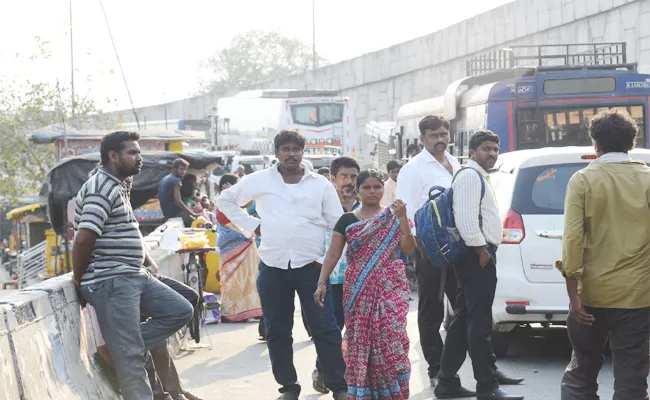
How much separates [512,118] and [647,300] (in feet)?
35.7

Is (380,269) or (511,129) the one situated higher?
(511,129)

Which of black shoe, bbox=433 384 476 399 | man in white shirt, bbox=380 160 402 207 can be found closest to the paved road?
black shoe, bbox=433 384 476 399

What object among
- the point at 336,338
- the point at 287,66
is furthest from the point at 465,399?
the point at 287,66

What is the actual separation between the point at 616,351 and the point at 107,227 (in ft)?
8.99

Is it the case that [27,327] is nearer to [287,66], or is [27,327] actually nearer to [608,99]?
[608,99]

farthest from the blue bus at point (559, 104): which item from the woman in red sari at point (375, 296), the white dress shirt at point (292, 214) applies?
Result: the woman in red sari at point (375, 296)

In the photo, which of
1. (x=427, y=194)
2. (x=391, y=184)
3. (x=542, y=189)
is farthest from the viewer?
(x=391, y=184)

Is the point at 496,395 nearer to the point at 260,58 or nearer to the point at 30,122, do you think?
the point at 30,122

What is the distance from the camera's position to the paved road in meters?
8.05

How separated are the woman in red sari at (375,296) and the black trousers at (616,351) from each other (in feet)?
3.88

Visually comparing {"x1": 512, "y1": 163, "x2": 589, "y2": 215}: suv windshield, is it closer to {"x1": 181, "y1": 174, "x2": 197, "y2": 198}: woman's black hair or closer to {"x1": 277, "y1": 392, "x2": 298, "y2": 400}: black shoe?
{"x1": 277, "y1": 392, "x2": 298, "y2": 400}: black shoe

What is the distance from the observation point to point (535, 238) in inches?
336

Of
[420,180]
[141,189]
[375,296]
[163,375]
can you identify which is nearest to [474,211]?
[420,180]

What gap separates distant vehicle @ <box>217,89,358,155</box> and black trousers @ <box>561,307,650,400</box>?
106 ft
